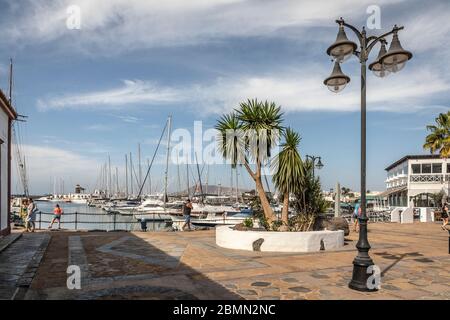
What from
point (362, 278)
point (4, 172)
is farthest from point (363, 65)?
point (4, 172)

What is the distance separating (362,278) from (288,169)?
6.74m

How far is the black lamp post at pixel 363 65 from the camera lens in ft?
23.3

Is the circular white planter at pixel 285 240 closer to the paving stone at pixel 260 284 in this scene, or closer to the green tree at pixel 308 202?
the green tree at pixel 308 202

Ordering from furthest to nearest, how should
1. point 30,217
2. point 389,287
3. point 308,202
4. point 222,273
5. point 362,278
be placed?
1. point 30,217
2. point 308,202
3. point 222,273
4. point 389,287
5. point 362,278

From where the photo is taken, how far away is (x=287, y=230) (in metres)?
13.4

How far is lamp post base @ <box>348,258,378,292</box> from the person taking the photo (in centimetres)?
702

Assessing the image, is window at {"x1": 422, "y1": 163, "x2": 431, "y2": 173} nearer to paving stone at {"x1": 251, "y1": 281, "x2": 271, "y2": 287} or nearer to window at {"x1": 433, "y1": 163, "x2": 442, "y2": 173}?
window at {"x1": 433, "y1": 163, "x2": 442, "y2": 173}

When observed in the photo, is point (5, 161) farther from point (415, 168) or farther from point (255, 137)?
point (415, 168)

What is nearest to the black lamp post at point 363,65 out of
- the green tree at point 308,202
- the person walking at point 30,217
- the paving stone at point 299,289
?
the paving stone at point 299,289

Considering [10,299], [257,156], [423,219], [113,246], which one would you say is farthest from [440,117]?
[10,299]

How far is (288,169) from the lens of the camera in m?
13.5

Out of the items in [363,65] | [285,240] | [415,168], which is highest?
[363,65]

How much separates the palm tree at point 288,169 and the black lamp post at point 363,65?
5803mm
